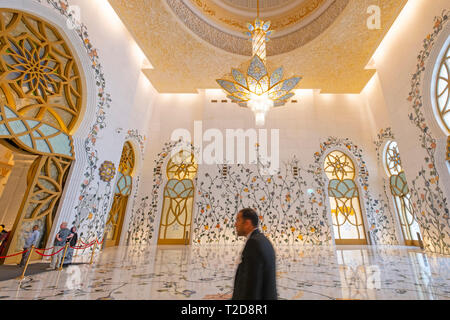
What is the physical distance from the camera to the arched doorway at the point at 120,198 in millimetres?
5559

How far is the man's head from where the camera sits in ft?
3.47

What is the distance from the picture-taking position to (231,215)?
6.14 m

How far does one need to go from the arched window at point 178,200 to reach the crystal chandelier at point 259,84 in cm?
325

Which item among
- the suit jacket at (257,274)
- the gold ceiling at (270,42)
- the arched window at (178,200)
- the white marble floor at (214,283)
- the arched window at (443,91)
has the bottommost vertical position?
the white marble floor at (214,283)

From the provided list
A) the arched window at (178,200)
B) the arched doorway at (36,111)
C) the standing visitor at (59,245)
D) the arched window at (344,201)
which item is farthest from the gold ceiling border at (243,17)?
the standing visitor at (59,245)

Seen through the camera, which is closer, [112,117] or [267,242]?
[267,242]

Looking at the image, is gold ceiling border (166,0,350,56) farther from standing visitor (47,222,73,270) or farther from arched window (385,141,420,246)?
standing visitor (47,222,73,270)

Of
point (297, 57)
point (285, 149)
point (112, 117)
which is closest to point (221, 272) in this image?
point (112, 117)

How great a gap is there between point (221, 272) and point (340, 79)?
723 centimetres

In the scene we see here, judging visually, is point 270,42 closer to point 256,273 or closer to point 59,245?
point 256,273

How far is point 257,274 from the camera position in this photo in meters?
0.86

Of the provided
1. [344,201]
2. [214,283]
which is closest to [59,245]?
[214,283]

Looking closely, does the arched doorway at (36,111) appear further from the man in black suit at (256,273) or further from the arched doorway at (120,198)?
the man in black suit at (256,273)
